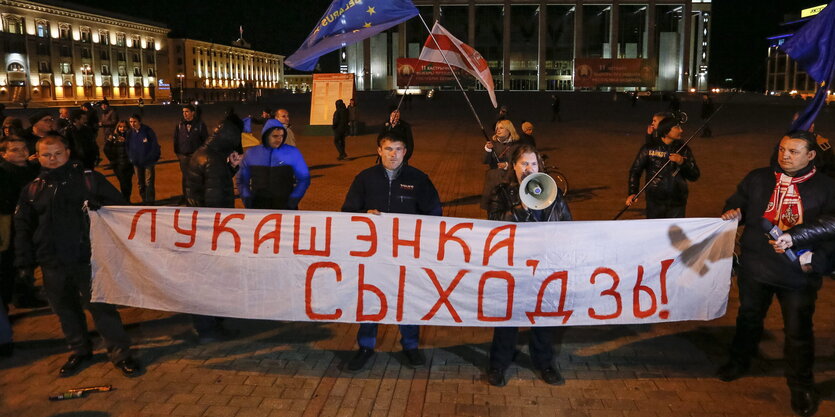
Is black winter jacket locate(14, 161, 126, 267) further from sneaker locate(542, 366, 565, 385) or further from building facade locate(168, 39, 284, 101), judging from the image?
building facade locate(168, 39, 284, 101)

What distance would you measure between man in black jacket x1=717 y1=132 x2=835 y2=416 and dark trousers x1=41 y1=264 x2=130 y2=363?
4.44m

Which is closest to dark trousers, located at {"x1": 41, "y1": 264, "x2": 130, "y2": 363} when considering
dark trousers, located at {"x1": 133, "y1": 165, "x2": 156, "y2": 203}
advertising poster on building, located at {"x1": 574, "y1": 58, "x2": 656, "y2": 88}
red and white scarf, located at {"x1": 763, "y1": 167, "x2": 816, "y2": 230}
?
red and white scarf, located at {"x1": 763, "y1": 167, "x2": 816, "y2": 230}

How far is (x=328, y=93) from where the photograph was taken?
25.2m

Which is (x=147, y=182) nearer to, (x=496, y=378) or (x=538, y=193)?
(x=496, y=378)

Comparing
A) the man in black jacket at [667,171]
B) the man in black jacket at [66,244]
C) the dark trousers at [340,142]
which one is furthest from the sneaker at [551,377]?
the dark trousers at [340,142]


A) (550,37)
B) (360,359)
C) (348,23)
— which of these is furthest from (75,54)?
(360,359)

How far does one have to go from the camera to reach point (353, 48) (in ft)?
289

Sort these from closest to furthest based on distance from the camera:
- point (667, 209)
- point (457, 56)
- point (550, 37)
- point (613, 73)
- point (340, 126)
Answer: point (667, 209) < point (457, 56) < point (340, 126) < point (613, 73) < point (550, 37)

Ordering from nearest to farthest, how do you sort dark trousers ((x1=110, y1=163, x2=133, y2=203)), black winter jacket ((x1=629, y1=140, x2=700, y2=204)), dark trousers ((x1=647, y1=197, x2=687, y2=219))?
1. black winter jacket ((x1=629, y1=140, x2=700, y2=204))
2. dark trousers ((x1=647, y1=197, x2=687, y2=219))
3. dark trousers ((x1=110, y1=163, x2=133, y2=203))

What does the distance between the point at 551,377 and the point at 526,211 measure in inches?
46.2

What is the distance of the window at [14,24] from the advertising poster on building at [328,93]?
Answer: 246 ft

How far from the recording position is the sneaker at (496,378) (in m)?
4.52

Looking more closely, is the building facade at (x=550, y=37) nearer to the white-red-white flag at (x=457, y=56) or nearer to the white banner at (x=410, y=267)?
the white-red-white flag at (x=457, y=56)

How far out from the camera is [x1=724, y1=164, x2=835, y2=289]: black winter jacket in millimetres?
4031
